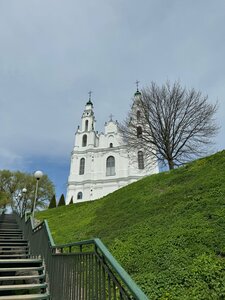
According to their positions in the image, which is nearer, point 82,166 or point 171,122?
point 171,122

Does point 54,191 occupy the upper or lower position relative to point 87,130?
lower

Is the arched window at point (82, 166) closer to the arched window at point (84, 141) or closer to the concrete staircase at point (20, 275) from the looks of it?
the arched window at point (84, 141)

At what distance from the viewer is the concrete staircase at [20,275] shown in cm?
375

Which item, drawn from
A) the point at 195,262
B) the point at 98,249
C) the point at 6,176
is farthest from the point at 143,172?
the point at 98,249

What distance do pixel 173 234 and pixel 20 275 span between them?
12.2 feet

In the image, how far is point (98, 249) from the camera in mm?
2242

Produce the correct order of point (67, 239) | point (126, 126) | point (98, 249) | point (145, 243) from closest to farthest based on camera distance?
point (98, 249)
point (145, 243)
point (67, 239)
point (126, 126)

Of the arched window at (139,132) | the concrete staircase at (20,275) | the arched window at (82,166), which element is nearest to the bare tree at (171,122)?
the arched window at (139,132)

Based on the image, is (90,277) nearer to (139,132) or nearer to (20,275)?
(20,275)

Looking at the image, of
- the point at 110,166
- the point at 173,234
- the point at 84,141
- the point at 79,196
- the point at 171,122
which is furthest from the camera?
the point at 84,141

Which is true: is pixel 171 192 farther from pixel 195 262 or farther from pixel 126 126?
pixel 126 126

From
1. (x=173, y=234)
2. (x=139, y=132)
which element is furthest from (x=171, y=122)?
(x=173, y=234)

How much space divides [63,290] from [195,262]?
2590 millimetres

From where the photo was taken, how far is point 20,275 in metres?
4.88
